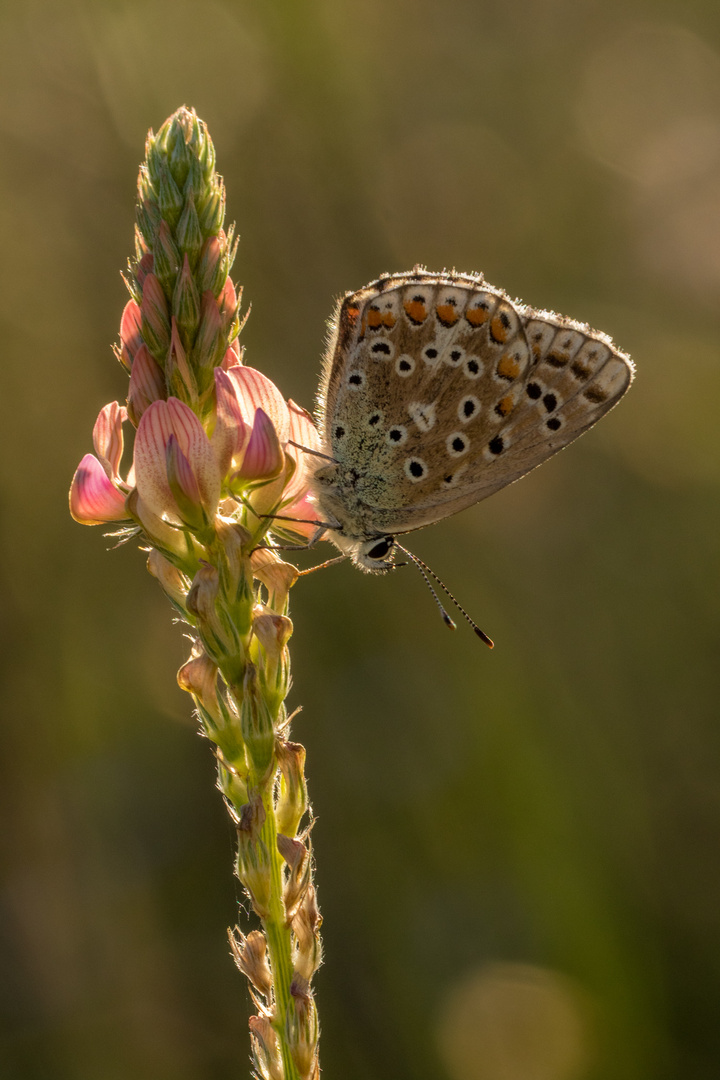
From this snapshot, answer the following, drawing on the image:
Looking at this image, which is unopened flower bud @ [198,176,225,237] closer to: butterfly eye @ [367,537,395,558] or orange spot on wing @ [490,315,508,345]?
orange spot on wing @ [490,315,508,345]

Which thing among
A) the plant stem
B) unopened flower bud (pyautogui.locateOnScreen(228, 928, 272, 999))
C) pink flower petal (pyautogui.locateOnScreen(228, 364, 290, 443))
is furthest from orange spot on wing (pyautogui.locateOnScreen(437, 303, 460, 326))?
unopened flower bud (pyautogui.locateOnScreen(228, 928, 272, 999))

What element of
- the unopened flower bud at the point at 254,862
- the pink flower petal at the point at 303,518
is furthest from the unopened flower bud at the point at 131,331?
the unopened flower bud at the point at 254,862

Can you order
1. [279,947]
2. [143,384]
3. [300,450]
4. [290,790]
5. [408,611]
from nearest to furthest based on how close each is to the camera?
[279,947], [290,790], [143,384], [300,450], [408,611]

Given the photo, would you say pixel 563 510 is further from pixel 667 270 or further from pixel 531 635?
pixel 667 270

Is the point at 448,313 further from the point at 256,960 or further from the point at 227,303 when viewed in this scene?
the point at 256,960

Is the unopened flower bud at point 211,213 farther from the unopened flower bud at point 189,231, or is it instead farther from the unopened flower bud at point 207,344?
the unopened flower bud at point 207,344

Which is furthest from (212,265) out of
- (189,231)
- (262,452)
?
(262,452)
